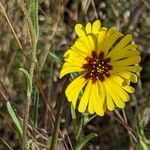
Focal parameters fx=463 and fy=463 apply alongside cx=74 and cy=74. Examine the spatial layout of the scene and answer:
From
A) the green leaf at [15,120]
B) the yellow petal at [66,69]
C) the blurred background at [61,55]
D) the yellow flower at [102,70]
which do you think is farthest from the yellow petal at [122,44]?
the blurred background at [61,55]

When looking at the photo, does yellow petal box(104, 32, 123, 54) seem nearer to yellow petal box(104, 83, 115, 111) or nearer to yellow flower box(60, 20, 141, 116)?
yellow flower box(60, 20, 141, 116)

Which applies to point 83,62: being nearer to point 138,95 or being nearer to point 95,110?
point 95,110

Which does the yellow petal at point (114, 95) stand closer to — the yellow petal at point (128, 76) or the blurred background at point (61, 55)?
the yellow petal at point (128, 76)

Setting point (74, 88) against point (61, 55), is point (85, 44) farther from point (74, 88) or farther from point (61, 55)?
point (61, 55)

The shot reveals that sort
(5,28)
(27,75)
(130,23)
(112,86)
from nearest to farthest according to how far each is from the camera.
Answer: (27,75)
(112,86)
(5,28)
(130,23)

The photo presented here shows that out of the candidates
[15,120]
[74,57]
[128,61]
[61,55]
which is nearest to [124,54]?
[128,61]

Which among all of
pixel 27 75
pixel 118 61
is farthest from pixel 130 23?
pixel 27 75
